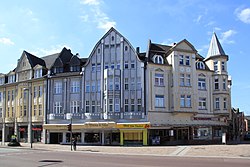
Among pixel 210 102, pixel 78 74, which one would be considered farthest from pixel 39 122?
pixel 210 102

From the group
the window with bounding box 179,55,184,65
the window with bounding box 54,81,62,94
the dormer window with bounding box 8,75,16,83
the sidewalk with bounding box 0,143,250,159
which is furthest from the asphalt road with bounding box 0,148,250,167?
the dormer window with bounding box 8,75,16,83

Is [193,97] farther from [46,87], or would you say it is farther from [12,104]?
[12,104]

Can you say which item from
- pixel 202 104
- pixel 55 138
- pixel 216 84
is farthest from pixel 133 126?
pixel 216 84

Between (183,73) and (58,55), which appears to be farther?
(58,55)

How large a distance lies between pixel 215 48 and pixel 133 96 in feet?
52.3

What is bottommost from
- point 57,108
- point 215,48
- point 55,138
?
point 55,138

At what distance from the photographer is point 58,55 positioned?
173ft

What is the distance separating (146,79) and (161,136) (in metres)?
8.44

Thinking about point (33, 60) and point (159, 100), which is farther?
point (33, 60)

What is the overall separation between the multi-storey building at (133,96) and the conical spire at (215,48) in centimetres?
15

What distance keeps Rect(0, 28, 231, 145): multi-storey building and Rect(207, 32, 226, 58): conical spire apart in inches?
6.1

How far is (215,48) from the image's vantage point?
48.4m

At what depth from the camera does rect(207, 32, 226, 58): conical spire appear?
4778 centimetres

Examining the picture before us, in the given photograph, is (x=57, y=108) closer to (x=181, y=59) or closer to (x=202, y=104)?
(x=181, y=59)
